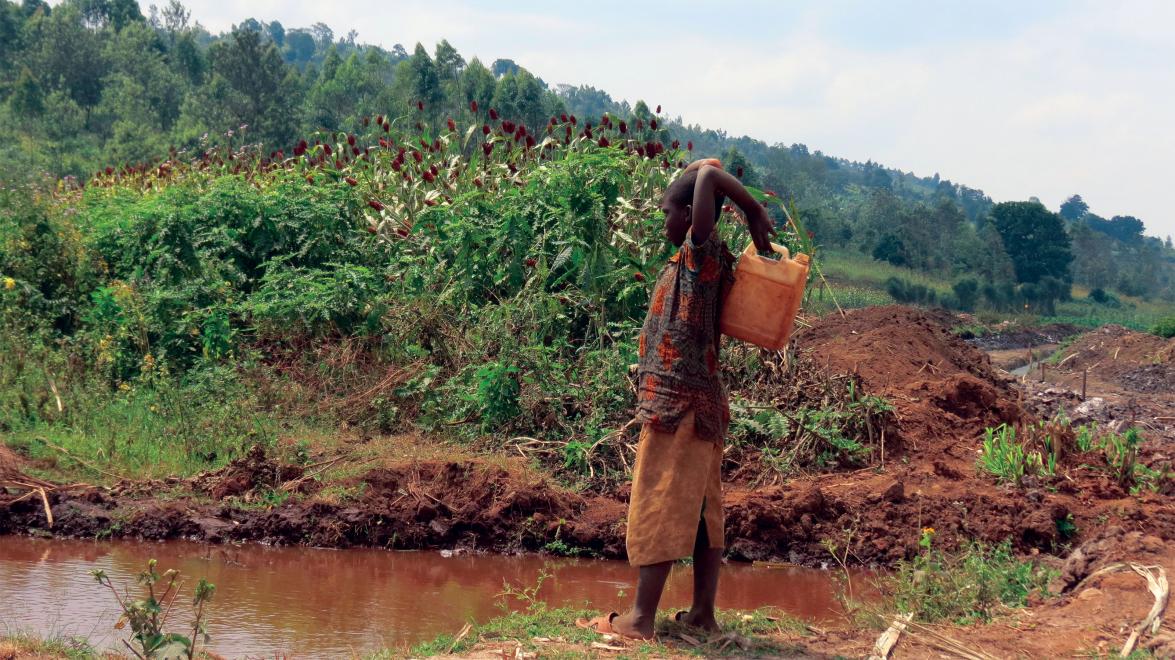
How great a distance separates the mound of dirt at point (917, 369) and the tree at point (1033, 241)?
99.5ft

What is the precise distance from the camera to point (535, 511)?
22.8 feet

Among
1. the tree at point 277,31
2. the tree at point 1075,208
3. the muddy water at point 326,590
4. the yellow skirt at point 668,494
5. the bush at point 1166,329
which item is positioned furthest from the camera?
the tree at point 277,31

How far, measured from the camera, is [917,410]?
8586mm

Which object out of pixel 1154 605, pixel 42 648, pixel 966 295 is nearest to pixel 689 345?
pixel 1154 605

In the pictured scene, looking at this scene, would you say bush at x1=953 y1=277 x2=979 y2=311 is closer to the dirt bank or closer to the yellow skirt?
the dirt bank

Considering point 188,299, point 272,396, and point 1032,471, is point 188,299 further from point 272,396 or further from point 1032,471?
point 1032,471

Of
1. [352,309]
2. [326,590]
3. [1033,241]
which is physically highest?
[1033,241]

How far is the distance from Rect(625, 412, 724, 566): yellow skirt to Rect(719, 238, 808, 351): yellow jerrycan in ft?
1.35

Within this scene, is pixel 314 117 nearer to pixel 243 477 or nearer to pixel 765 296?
pixel 243 477

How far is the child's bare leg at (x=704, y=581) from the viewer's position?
4.45 m

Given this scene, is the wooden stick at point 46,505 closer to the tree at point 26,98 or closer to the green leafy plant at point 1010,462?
the green leafy plant at point 1010,462

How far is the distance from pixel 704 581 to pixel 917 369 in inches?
247

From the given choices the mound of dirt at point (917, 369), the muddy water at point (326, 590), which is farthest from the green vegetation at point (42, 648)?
the mound of dirt at point (917, 369)

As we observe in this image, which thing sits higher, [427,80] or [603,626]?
[427,80]
